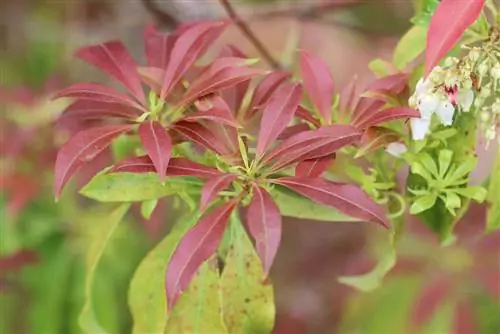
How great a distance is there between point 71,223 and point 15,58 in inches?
25.1

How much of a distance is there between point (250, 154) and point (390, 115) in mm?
129

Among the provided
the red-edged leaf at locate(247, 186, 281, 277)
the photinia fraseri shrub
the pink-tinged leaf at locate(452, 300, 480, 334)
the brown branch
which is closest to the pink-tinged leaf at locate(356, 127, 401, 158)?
the photinia fraseri shrub

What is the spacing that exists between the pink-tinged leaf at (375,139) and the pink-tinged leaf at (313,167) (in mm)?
38

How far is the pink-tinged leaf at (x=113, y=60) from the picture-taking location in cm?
76

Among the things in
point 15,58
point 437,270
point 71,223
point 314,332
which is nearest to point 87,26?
point 15,58

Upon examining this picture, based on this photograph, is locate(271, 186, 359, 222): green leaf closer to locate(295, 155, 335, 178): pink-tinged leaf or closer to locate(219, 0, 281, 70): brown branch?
locate(295, 155, 335, 178): pink-tinged leaf

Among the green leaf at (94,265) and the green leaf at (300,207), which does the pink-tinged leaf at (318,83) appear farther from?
the green leaf at (94,265)

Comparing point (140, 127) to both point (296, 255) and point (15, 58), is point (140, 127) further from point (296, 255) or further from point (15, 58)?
point (15, 58)

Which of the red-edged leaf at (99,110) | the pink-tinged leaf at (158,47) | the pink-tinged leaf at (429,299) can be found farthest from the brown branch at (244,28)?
the pink-tinged leaf at (429,299)

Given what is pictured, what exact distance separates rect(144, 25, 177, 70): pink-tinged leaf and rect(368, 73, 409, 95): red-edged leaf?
0.20 meters

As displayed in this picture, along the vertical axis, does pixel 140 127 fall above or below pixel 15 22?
below

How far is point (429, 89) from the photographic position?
2.16 feet

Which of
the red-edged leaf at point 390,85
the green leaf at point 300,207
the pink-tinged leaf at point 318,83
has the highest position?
the pink-tinged leaf at point 318,83

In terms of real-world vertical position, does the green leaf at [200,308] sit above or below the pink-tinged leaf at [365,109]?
below
